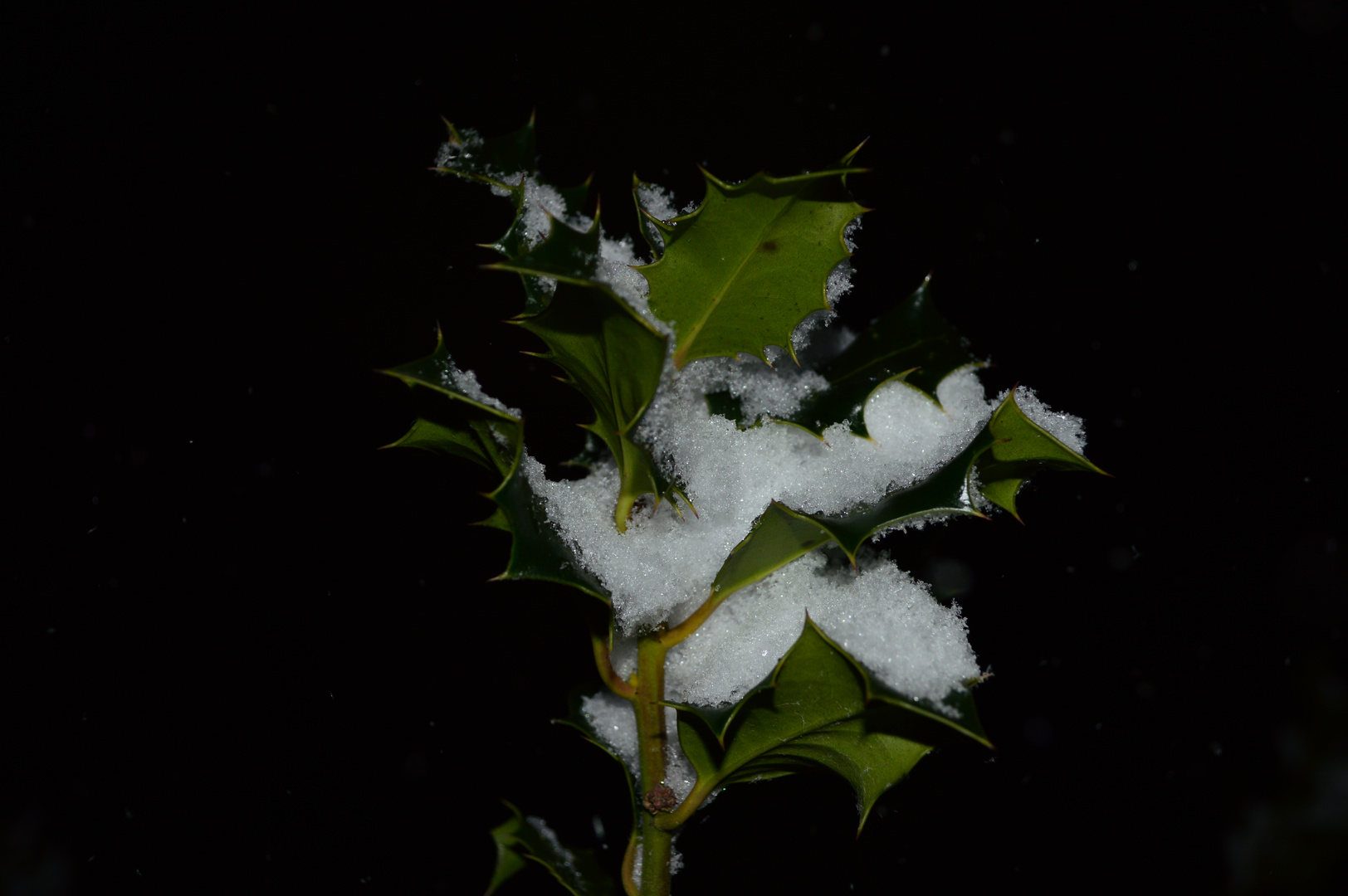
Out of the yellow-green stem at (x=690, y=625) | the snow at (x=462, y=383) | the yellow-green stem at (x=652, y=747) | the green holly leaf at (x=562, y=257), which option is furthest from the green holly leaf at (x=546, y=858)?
A: the green holly leaf at (x=562, y=257)

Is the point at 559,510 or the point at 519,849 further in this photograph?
the point at 519,849

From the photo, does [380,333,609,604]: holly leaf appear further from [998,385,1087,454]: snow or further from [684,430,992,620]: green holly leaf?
[998,385,1087,454]: snow

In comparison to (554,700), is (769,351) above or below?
above

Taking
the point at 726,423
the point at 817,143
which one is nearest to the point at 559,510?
the point at 726,423

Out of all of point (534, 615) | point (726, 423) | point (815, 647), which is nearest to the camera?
point (815, 647)

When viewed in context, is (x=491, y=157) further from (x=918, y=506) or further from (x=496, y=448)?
(x=918, y=506)

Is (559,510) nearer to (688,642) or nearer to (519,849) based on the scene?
(688,642)

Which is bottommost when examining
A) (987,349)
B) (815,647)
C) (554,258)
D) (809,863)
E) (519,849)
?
(809,863)
